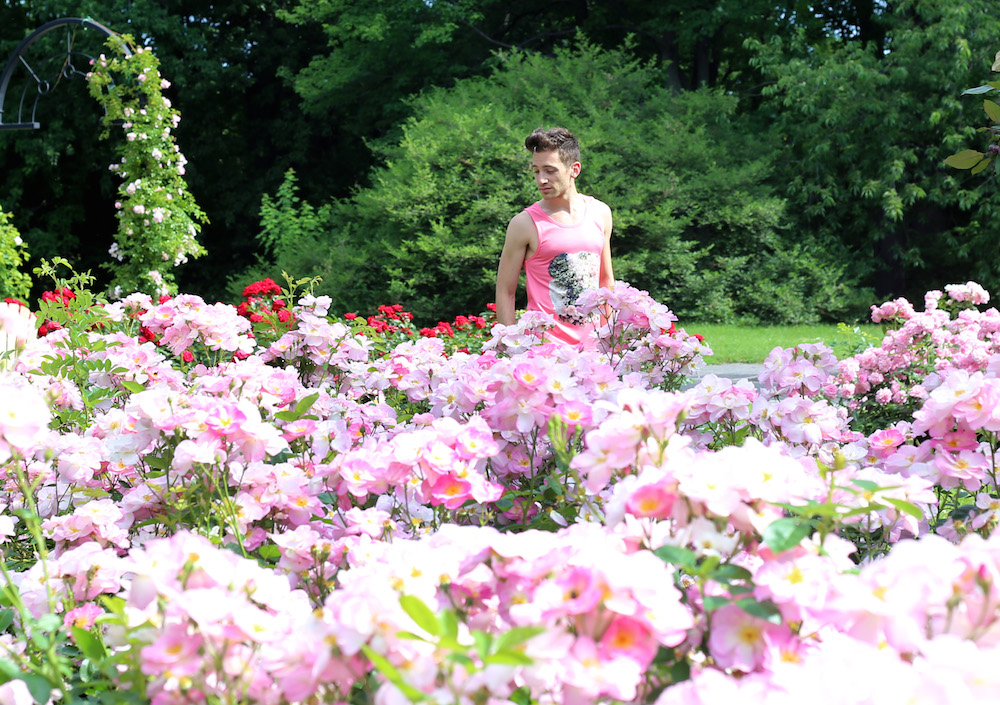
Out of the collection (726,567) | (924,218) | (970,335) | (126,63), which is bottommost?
(924,218)

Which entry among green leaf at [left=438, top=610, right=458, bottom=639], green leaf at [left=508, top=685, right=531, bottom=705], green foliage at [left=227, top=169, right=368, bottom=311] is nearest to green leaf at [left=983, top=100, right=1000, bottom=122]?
green leaf at [left=508, top=685, right=531, bottom=705]

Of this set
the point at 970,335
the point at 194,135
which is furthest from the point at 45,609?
the point at 194,135

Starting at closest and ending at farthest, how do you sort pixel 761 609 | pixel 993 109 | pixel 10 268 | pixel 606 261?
pixel 761 609
pixel 993 109
pixel 606 261
pixel 10 268

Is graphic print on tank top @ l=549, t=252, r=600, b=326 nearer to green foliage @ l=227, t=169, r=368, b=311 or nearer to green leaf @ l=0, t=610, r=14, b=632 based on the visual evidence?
green leaf @ l=0, t=610, r=14, b=632

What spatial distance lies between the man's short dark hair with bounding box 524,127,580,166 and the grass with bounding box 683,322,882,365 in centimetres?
510

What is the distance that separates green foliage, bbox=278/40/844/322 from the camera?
13375 mm

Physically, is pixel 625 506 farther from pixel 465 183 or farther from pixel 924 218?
pixel 924 218

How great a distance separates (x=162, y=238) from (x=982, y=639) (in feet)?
39.1

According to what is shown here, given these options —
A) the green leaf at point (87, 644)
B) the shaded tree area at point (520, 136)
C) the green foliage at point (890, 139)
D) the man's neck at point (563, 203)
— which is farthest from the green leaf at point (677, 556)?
the green foliage at point (890, 139)

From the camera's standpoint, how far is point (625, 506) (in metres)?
0.93

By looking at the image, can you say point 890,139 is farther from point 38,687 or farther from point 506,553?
point 38,687

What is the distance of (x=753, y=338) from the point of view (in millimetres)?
11164

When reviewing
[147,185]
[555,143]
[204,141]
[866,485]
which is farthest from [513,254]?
[204,141]

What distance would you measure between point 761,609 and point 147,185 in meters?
11.9
